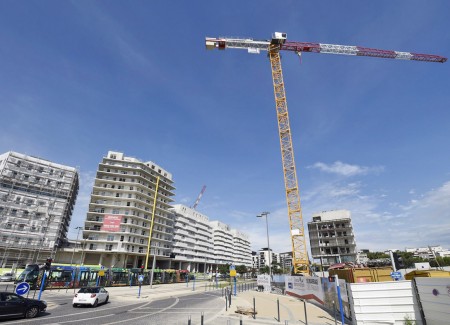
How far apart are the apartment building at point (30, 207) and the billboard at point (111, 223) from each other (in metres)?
11.1

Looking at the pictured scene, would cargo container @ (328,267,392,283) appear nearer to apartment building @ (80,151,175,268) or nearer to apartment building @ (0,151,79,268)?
apartment building @ (80,151,175,268)

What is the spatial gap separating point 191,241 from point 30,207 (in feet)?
197

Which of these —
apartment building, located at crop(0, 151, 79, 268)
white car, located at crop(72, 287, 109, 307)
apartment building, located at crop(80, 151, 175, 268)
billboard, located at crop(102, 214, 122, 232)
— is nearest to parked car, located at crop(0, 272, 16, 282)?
apartment building, located at crop(0, 151, 79, 268)

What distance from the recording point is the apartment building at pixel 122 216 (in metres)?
69.9

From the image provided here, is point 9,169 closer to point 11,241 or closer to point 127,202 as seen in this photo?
point 11,241

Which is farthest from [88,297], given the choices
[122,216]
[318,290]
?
[122,216]

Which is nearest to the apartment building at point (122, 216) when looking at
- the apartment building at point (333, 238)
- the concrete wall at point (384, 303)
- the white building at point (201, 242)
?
the white building at point (201, 242)

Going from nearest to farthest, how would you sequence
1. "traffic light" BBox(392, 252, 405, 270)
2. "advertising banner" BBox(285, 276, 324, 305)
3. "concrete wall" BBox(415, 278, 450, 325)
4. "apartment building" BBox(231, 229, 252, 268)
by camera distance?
"concrete wall" BBox(415, 278, 450, 325), "traffic light" BBox(392, 252, 405, 270), "advertising banner" BBox(285, 276, 324, 305), "apartment building" BBox(231, 229, 252, 268)

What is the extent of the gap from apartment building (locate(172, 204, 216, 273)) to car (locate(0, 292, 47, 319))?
274 feet

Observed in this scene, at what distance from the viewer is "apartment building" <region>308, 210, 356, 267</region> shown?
76094 mm

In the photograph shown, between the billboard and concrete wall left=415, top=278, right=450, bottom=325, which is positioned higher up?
the billboard

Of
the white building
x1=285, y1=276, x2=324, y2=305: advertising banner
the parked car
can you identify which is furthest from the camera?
the white building

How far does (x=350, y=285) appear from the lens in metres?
14.9

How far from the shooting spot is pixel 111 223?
234 feet
